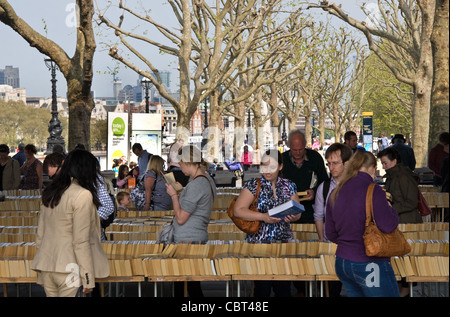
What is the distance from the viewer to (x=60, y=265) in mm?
5844

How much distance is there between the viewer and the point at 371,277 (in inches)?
218

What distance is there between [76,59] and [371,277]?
12.1 meters

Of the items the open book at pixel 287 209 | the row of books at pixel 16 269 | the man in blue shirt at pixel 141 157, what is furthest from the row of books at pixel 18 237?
the man in blue shirt at pixel 141 157

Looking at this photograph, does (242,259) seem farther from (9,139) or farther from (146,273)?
(9,139)

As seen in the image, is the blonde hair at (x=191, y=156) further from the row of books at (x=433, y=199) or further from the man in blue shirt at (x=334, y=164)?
the row of books at (x=433, y=199)

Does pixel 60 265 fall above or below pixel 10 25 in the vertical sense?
below

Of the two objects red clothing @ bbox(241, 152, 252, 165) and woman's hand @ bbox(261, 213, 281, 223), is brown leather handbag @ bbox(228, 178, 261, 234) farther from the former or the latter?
red clothing @ bbox(241, 152, 252, 165)

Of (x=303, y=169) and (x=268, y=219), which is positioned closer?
(x=268, y=219)

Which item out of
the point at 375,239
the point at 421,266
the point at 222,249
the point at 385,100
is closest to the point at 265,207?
the point at 222,249

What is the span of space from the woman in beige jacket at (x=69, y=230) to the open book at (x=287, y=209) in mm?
1532

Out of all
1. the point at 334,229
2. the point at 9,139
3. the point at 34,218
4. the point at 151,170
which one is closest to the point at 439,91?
the point at 151,170

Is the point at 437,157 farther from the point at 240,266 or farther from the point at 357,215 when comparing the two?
the point at 357,215
